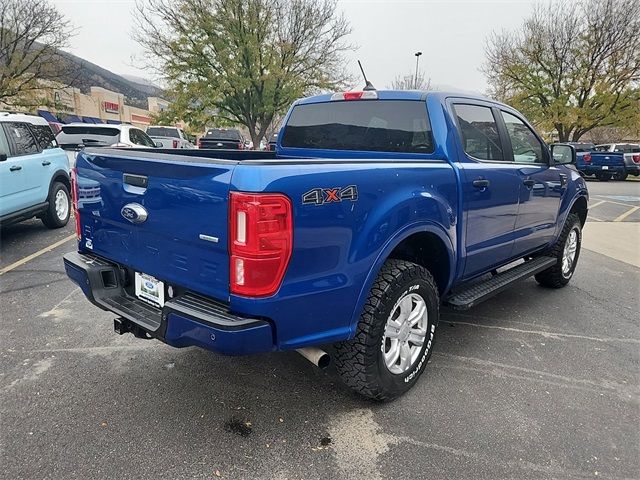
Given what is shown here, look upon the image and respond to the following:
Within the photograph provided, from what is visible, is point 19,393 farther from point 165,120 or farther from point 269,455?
point 165,120

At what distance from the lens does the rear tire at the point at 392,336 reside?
8.54 ft

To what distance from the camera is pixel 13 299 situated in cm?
452

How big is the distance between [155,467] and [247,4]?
24.9 m

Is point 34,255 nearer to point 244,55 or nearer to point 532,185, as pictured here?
point 532,185

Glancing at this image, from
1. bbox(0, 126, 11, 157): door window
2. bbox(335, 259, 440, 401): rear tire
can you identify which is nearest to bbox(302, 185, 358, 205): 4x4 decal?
bbox(335, 259, 440, 401): rear tire

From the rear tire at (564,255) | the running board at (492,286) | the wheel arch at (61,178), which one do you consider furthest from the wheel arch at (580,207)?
the wheel arch at (61,178)

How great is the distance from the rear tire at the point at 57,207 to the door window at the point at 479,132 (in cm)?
659

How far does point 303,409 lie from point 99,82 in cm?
7832

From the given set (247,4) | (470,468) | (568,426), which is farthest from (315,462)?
(247,4)

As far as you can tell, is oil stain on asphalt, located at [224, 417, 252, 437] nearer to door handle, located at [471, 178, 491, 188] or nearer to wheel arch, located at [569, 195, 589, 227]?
door handle, located at [471, 178, 491, 188]

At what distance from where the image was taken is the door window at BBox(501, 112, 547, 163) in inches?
160

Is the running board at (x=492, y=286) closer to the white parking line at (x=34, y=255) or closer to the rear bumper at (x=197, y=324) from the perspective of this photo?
the rear bumper at (x=197, y=324)

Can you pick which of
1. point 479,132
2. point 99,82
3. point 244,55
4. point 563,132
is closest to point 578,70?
point 563,132

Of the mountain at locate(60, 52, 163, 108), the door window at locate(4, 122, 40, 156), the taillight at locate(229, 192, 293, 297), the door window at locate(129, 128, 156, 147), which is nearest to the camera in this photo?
the taillight at locate(229, 192, 293, 297)
